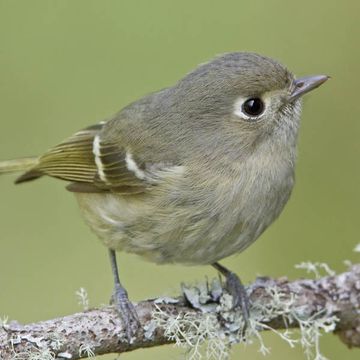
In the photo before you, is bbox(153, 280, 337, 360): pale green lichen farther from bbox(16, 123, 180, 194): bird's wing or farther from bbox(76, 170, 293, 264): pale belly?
bbox(16, 123, 180, 194): bird's wing

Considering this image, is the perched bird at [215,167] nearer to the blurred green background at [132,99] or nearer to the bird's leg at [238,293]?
the bird's leg at [238,293]

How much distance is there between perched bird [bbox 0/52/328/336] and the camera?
13.4ft

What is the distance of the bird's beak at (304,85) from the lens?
4.14 metres

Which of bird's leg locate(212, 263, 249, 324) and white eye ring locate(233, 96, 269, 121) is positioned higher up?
white eye ring locate(233, 96, 269, 121)

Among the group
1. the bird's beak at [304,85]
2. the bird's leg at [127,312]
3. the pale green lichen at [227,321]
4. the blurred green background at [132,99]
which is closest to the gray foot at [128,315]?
the bird's leg at [127,312]

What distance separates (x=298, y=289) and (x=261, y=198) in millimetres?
518

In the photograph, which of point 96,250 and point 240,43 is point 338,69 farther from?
point 96,250

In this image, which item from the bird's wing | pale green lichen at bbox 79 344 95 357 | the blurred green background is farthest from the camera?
the blurred green background

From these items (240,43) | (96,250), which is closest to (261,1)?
(240,43)

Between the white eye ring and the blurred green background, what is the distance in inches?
84.4

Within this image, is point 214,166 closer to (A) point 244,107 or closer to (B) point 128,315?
(A) point 244,107

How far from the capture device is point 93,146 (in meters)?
4.84

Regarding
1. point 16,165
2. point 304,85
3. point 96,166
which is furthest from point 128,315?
point 16,165

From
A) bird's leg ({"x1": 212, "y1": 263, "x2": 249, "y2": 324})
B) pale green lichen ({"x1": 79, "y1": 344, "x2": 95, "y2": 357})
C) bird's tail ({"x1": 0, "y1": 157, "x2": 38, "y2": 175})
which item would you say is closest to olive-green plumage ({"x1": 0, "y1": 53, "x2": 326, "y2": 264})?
bird's leg ({"x1": 212, "y1": 263, "x2": 249, "y2": 324})
